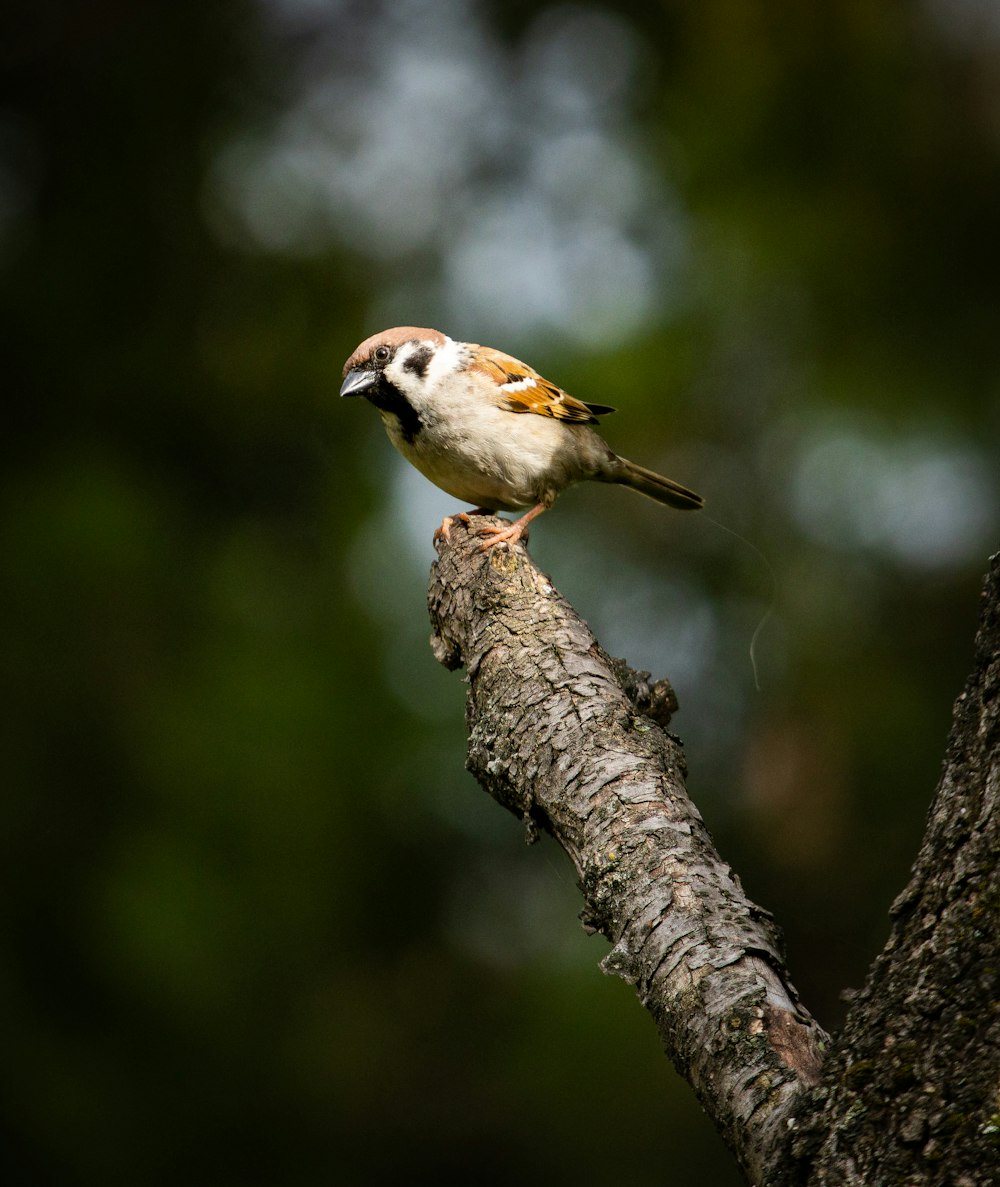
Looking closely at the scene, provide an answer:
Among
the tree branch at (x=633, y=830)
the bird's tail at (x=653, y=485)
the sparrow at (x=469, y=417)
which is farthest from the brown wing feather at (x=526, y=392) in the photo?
the tree branch at (x=633, y=830)

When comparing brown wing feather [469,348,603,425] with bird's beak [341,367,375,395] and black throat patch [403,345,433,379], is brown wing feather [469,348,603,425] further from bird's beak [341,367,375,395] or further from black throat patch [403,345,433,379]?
bird's beak [341,367,375,395]

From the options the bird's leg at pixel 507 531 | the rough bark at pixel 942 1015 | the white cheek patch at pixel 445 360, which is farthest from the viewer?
the white cheek patch at pixel 445 360

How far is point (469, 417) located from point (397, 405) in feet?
0.81

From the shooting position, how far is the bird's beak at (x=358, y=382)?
14.1 feet

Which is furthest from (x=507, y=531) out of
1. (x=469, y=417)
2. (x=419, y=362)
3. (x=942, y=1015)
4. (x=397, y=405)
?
(x=942, y=1015)

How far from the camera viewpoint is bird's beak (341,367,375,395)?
4.30 meters

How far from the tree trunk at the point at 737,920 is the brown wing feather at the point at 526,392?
162cm

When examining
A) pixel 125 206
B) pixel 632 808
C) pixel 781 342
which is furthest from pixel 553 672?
pixel 125 206

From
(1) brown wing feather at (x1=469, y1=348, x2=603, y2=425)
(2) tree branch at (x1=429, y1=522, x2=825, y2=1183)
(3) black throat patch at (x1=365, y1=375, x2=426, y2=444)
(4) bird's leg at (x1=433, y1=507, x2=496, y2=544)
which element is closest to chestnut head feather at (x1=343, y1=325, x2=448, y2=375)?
(3) black throat patch at (x1=365, y1=375, x2=426, y2=444)

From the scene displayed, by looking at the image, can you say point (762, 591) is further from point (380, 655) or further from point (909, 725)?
point (380, 655)

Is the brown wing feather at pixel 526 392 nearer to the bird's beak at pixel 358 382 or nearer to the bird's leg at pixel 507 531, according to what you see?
the bird's beak at pixel 358 382

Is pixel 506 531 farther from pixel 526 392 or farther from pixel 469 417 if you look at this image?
pixel 526 392

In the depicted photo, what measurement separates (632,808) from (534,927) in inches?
146

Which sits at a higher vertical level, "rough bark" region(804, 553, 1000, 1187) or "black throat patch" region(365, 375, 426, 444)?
"black throat patch" region(365, 375, 426, 444)
